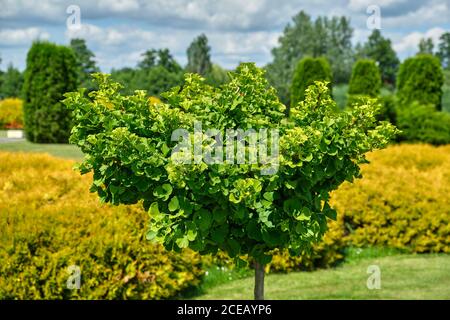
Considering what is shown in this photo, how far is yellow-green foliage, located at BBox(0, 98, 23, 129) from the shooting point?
2305 cm

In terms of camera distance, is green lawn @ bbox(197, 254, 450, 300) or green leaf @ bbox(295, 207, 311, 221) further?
green lawn @ bbox(197, 254, 450, 300)

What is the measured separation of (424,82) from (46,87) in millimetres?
11845

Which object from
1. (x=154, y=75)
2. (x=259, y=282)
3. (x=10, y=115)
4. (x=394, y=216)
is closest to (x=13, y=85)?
(x=154, y=75)

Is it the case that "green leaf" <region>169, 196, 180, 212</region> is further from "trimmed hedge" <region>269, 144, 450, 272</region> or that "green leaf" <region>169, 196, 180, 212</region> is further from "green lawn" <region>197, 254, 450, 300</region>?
"trimmed hedge" <region>269, 144, 450, 272</region>

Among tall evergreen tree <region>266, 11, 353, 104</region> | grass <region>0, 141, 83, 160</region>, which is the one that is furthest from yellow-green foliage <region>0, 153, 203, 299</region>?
tall evergreen tree <region>266, 11, 353, 104</region>

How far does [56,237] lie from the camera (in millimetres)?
5543

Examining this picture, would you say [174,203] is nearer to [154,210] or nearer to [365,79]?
[154,210]

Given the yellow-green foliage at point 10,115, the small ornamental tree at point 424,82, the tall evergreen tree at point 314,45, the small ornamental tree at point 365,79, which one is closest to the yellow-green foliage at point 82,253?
the small ornamental tree at point 365,79

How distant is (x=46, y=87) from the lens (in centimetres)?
1467

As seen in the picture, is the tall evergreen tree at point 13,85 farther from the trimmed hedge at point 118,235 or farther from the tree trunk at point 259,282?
the tree trunk at point 259,282

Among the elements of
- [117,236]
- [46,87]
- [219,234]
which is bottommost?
[117,236]

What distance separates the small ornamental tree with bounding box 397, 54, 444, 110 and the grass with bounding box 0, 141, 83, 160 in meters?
10.7

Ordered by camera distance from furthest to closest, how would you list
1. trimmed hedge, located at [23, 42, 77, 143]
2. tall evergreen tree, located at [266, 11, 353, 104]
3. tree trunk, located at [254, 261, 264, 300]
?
tall evergreen tree, located at [266, 11, 353, 104] < trimmed hedge, located at [23, 42, 77, 143] < tree trunk, located at [254, 261, 264, 300]
